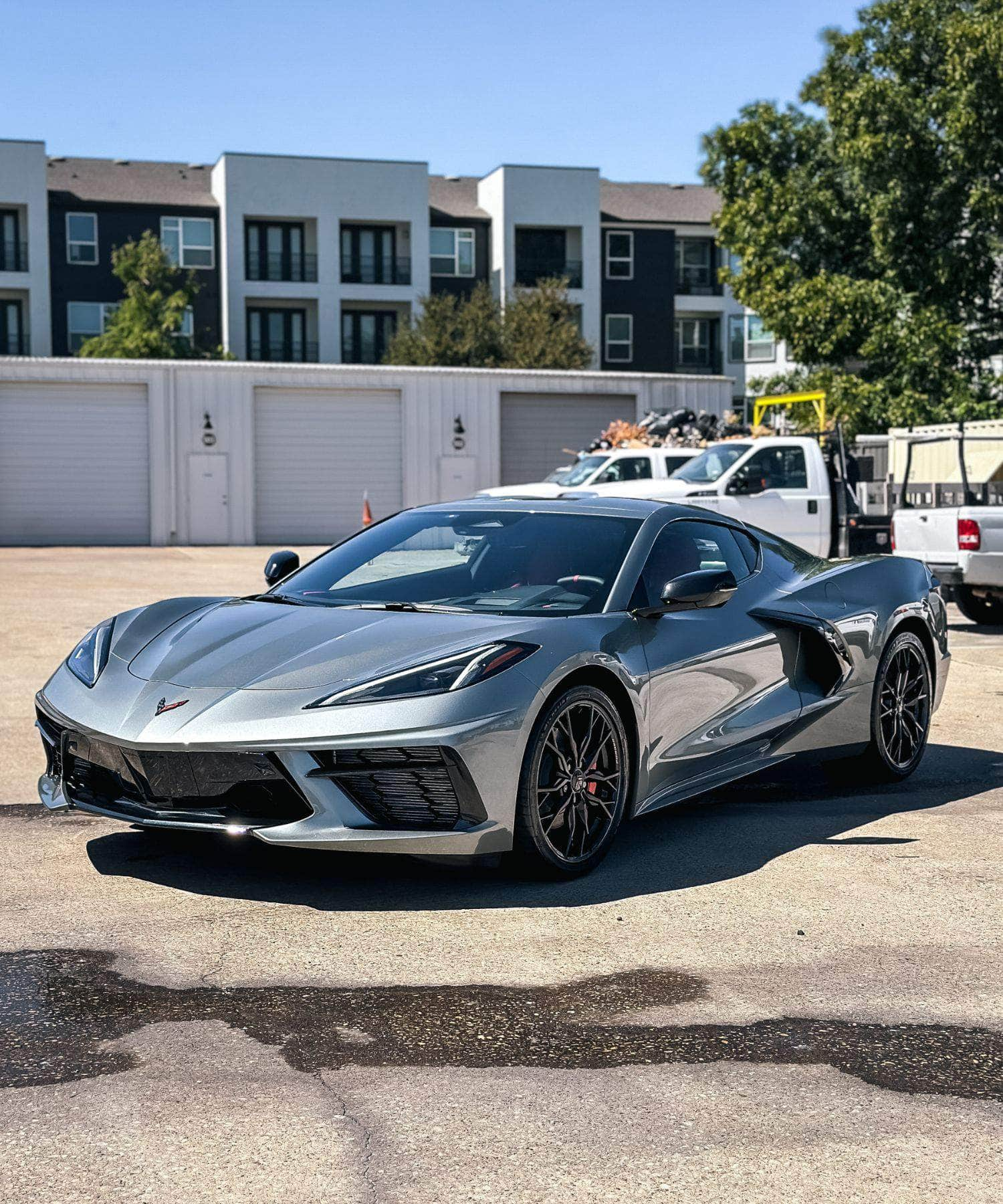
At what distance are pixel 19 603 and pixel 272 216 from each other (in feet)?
131

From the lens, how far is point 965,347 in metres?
31.6

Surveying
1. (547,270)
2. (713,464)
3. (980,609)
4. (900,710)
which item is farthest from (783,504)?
(547,270)

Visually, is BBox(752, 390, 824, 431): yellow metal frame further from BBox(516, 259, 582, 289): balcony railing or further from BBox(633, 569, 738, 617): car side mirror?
BBox(516, 259, 582, 289): balcony railing

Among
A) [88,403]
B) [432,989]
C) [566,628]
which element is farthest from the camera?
[88,403]

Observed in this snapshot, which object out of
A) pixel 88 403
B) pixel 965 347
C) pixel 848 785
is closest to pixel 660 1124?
pixel 848 785

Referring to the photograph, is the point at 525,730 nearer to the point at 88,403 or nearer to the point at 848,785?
the point at 848,785

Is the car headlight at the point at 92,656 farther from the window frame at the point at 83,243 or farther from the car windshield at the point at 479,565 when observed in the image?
the window frame at the point at 83,243

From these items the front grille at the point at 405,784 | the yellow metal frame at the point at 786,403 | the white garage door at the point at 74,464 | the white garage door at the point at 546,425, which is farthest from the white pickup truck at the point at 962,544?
the white garage door at the point at 74,464

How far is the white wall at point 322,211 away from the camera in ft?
179

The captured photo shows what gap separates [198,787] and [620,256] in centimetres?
5750

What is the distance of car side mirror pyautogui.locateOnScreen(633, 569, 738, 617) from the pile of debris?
64.1 ft

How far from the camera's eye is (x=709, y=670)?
20.0 feet

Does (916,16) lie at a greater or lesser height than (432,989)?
greater

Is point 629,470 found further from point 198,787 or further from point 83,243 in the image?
point 83,243
